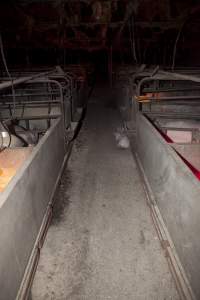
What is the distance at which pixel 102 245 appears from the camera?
260 centimetres

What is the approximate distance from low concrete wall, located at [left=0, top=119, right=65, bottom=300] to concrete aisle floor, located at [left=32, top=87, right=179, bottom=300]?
364mm

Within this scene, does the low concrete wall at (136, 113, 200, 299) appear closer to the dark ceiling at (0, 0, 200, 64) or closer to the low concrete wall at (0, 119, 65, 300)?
the low concrete wall at (0, 119, 65, 300)

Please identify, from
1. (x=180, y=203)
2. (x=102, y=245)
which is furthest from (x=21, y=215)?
(x=180, y=203)

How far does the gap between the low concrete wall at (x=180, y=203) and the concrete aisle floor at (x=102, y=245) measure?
35 cm

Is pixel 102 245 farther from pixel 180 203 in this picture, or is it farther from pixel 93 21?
pixel 93 21

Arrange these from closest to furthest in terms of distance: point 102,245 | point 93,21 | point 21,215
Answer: point 21,215, point 102,245, point 93,21

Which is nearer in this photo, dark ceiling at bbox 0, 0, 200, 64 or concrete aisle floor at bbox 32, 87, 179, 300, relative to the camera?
concrete aisle floor at bbox 32, 87, 179, 300

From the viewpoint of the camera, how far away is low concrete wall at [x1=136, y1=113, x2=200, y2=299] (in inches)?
66.6

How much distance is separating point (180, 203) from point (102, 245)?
109 cm

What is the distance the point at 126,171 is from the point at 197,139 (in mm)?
1436

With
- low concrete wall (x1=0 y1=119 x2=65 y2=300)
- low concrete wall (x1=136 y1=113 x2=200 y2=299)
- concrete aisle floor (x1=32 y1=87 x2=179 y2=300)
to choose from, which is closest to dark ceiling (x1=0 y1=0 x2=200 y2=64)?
concrete aisle floor (x1=32 y1=87 x2=179 y2=300)

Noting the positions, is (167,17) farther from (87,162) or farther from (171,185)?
(171,185)

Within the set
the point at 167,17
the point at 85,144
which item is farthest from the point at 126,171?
the point at 167,17

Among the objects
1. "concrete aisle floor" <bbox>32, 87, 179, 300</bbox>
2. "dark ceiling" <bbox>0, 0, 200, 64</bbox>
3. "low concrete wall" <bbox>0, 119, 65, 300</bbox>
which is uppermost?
"dark ceiling" <bbox>0, 0, 200, 64</bbox>
